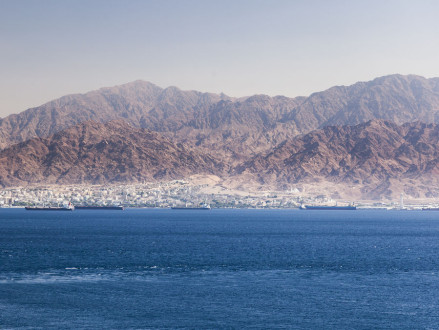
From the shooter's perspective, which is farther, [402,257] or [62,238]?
[62,238]

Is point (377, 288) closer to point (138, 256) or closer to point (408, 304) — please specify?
point (408, 304)

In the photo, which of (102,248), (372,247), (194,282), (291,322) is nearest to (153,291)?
(194,282)

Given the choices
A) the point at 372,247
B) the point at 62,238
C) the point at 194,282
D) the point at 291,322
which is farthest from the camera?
the point at 62,238

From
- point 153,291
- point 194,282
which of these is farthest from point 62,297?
point 194,282

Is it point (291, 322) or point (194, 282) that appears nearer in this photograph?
point (291, 322)

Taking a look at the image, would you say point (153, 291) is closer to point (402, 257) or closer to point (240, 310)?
point (240, 310)

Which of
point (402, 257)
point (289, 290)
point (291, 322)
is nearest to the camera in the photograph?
point (291, 322)

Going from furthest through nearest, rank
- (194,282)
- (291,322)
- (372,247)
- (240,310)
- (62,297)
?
(372,247) < (194,282) < (62,297) < (240,310) < (291,322)

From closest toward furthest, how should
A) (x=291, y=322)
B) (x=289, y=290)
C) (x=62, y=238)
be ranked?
(x=291, y=322), (x=289, y=290), (x=62, y=238)
